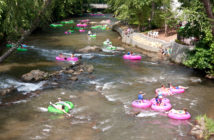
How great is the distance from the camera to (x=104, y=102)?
17.9 metres

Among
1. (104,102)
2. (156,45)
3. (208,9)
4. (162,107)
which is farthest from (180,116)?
(156,45)

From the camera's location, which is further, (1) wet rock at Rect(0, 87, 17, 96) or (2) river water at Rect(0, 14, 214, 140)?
(1) wet rock at Rect(0, 87, 17, 96)

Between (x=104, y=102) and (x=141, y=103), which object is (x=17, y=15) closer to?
(x=104, y=102)

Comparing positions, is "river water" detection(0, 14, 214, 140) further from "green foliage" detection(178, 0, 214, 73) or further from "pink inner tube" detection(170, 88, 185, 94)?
"green foliage" detection(178, 0, 214, 73)

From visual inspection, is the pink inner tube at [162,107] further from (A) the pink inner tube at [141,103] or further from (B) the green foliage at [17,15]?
(B) the green foliage at [17,15]

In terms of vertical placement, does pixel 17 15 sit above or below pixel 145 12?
below

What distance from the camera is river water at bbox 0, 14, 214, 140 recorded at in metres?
14.0

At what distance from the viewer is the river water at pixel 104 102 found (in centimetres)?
1398

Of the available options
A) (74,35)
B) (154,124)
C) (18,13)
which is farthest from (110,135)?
(74,35)

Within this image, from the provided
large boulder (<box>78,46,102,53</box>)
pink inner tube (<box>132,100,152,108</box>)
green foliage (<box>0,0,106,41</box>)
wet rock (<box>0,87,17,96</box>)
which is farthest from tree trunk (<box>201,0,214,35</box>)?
large boulder (<box>78,46,102,53</box>)

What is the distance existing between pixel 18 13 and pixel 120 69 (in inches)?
496

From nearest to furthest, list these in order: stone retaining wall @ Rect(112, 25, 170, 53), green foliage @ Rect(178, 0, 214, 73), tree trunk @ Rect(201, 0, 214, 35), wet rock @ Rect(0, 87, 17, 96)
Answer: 1. wet rock @ Rect(0, 87, 17, 96)
2. tree trunk @ Rect(201, 0, 214, 35)
3. green foliage @ Rect(178, 0, 214, 73)
4. stone retaining wall @ Rect(112, 25, 170, 53)

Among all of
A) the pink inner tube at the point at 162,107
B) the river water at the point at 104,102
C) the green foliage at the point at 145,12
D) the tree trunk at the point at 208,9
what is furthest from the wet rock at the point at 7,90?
the green foliage at the point at 145,12

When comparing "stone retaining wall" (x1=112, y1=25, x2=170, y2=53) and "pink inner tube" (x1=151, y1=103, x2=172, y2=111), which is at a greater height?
"stone retaining wall" (x1=112, y1=25, x2=170, y2=53)
